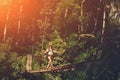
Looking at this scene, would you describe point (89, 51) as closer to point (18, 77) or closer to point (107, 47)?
point (107, 47)

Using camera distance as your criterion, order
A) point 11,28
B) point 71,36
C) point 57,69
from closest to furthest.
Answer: point 57,69, point 71,36, point 11,28

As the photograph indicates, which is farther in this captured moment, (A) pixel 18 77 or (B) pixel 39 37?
(B) pixel 39 37

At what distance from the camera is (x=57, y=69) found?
86.2 ft

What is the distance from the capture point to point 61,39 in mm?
28234

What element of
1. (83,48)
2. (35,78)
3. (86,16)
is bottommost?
(35,78)

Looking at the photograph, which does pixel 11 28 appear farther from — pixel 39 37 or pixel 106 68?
pixel 106 68

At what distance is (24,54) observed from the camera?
28547mm

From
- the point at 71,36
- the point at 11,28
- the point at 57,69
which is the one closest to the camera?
the point at 57,69

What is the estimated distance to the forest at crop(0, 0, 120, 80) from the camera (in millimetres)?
26781

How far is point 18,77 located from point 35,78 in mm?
1094

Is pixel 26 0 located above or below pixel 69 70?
above

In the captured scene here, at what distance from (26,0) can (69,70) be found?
7422 mm

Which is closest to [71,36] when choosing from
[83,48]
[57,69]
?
[83,48]

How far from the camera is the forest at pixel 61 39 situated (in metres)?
26.8
